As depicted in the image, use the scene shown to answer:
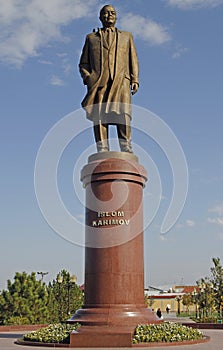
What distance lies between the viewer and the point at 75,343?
11898mm

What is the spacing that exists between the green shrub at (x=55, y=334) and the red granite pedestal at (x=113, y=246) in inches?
14.2

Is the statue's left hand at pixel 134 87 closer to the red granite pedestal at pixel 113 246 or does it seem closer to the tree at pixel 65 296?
the red granite pedestal at pixel 113 246

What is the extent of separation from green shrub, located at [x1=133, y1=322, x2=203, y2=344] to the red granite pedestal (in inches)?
20.6

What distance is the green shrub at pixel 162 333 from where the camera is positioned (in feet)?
38.7

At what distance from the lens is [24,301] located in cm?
2575

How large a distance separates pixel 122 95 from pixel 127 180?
3.12 m

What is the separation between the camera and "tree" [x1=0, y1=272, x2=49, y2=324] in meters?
25.4

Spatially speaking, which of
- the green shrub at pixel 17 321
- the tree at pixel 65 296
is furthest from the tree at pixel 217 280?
the green shrub at pixel 17 321

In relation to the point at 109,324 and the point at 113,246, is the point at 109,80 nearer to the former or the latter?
the point at 113,246

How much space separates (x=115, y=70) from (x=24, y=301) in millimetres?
14598

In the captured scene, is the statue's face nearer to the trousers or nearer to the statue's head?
the statue's head

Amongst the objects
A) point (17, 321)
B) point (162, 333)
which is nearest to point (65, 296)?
point (17, 321)

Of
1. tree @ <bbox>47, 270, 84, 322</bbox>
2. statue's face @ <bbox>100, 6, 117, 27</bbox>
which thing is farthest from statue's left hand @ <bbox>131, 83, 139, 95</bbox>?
tree @ <bbox>47, 270, 84, 322</bbox>

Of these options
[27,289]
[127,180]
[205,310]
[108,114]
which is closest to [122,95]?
[108,114]
